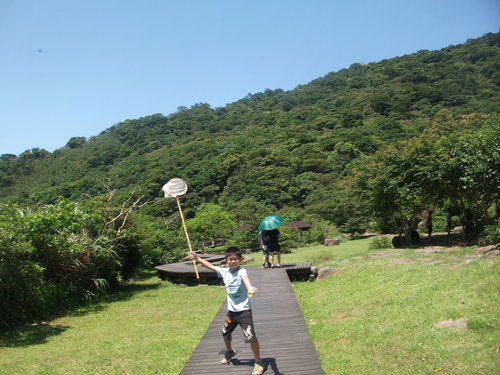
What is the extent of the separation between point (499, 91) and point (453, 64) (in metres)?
19.9

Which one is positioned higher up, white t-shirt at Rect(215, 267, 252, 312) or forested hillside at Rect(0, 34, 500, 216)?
forested hillside at Rect(0, 34, 500, 216)

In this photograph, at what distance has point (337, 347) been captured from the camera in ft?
20.6

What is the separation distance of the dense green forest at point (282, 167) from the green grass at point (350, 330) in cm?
252

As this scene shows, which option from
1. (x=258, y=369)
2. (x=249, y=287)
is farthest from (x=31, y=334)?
(x=249, y=287)

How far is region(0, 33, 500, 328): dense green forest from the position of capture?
564 inches

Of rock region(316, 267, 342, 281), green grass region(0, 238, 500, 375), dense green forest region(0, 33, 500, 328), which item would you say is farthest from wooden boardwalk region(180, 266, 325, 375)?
dense green forest region(0, 33, 500, 328)

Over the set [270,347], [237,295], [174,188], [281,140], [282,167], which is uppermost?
[281,140]

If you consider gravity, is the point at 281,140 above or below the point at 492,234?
above

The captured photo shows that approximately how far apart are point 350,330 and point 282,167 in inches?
1949

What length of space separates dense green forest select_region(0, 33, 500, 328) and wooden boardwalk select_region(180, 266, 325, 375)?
19.0 ft

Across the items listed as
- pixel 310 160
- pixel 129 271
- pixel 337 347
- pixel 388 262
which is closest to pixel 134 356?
pixel 337 347

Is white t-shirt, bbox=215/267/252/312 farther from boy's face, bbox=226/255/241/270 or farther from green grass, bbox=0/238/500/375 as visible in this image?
green grass, bbox=0/238/500/375

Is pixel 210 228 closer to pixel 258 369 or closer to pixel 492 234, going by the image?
pixel 492 234

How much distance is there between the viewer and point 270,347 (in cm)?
608
